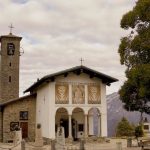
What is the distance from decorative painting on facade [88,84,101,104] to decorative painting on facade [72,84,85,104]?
0.70 meters

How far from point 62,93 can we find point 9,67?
50.1 ft

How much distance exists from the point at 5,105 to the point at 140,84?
64.3ft

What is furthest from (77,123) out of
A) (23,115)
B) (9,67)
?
(9,67)

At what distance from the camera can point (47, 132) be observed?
38.1 metres

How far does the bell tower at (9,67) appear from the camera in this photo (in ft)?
167

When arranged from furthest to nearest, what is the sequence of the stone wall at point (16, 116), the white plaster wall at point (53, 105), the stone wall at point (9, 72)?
the stone wall at point (9, 72)
the stone wall at point (16, 116)
the white plaster wall at point (53, 105)

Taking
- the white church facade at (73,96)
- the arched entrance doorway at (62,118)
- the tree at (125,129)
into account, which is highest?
the white church facade at (73,96)

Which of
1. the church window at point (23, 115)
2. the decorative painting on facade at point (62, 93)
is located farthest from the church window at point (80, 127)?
the church window at point (23, 115)

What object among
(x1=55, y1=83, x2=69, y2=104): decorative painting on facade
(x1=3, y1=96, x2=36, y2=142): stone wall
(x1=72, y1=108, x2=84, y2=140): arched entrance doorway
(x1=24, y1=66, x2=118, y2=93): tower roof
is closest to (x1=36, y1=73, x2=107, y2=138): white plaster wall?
(x1=55, y1=83, x2=69, y2=104): decorative painting on facade

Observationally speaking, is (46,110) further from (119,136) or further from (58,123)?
(119,136)

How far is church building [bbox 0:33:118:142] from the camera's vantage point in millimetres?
37625

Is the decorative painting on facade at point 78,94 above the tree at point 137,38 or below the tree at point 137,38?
below

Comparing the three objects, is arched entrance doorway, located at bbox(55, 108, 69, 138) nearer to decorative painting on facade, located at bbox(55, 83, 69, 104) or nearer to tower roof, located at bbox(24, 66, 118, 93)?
decorative painting on facade, located at bbox(55, 83, 69, 104)

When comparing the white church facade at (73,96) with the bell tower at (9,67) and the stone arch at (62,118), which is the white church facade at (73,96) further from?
the bell tower at (9,67)
